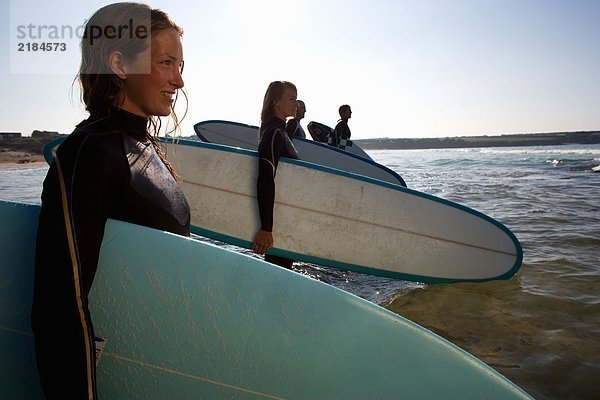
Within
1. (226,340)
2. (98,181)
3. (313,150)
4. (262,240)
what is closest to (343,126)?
(313,150)

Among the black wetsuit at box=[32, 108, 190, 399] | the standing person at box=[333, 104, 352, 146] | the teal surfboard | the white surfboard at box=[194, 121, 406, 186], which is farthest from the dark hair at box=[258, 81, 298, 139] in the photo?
the standing person at box=[333, 104, 352, 146]

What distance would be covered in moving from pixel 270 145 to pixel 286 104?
0.40 m

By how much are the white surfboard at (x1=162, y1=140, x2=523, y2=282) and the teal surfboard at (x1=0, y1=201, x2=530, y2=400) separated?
2.80 metres

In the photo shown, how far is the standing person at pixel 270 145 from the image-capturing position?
3.14 meters

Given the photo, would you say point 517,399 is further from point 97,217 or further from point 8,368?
point 8,368

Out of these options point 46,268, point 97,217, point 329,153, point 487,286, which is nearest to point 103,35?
point 97,217

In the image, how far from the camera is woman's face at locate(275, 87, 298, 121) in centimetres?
331

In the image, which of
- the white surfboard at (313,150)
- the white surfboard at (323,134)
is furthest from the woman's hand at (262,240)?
the white surfboard at (323,134)

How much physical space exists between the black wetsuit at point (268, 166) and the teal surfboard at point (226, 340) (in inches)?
77.3

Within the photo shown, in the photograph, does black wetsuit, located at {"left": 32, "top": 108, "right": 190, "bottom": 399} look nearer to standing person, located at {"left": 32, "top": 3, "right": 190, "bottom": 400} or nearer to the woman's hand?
standing person, located at {"left": 32, "top": 3, "right": 190, "bottom": 400}

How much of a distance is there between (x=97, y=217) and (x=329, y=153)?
599cm

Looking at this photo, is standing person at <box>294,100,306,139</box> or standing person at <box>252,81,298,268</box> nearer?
standing person at <box>252,81,298,268</box>

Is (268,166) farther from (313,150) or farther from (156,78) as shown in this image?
(313,150)

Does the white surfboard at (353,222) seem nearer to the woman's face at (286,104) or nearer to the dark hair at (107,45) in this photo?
the woman's face at (286,104)
